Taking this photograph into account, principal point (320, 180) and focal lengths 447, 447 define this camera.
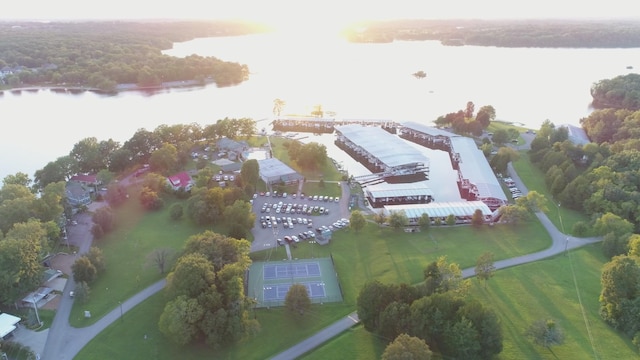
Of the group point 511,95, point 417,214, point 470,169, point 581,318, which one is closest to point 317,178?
point 417,214

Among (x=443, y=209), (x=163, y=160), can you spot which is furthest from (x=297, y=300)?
(x=163, y=160)

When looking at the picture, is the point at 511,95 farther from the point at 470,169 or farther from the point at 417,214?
the point at 417,214

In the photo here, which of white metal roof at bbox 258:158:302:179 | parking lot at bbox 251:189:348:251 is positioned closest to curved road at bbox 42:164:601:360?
parking lot at bbox 251:189:348:251

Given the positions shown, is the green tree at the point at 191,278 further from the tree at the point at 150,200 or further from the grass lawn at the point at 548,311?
the tree at the point at 150,200

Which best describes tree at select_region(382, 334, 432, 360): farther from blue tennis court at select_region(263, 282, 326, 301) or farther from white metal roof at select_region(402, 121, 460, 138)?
white metal roof at select_region(402, 121, 460, 138)

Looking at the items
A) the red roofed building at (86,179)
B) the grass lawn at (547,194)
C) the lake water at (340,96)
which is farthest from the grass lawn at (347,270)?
the lake water at (340,96)
